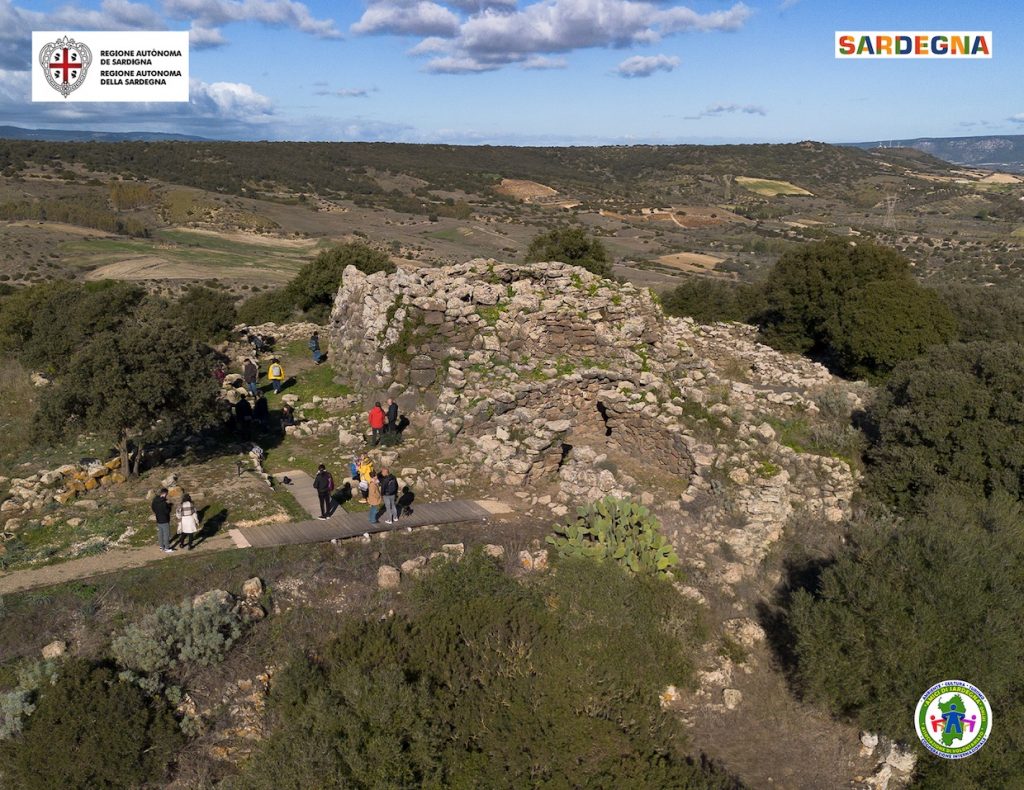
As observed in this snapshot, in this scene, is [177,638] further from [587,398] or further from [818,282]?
[818,282]

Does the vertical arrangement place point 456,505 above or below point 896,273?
below

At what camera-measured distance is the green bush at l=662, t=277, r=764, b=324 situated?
32938 millimetres

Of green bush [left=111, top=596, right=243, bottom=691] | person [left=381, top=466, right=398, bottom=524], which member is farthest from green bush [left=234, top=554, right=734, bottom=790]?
person [left=381, top=466, right=398, bottom=524]

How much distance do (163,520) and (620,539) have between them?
7.23m

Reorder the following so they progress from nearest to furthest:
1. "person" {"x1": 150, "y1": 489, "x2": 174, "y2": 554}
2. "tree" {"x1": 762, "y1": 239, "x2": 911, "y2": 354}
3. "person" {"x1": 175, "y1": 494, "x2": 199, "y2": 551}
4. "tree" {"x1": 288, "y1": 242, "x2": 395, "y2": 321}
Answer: "person" {"x1": 150, "y1": 489, "x2": 174, "y2": 554}
"person" {"x1": 175, "y1": 494, "x2": 199, "y2": 551}
"tree" {"x1": 762, "y1": 239, "x2": 911, "y2": 354}
"tree" {"x1": 288, "y1": 242, "x2": 395, "y2": 321}

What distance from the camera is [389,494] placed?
39.6 feet

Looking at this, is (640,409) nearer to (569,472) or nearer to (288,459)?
(569,472)

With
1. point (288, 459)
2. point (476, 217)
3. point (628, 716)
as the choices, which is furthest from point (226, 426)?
point (476, 217)

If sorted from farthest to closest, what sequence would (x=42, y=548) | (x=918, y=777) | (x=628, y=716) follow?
1. (x=42, y=548)
2. (x=918, y=777)
3. (x=628, y=716)

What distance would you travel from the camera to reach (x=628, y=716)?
7941mm

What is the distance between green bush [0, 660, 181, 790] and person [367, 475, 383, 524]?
184 inches

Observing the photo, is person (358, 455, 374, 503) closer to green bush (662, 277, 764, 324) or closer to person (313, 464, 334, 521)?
person (313, 464, 334, 521)

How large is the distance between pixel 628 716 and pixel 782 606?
4.27 meters

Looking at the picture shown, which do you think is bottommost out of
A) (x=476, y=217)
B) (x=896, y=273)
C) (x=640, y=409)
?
(x=640, y=409)
